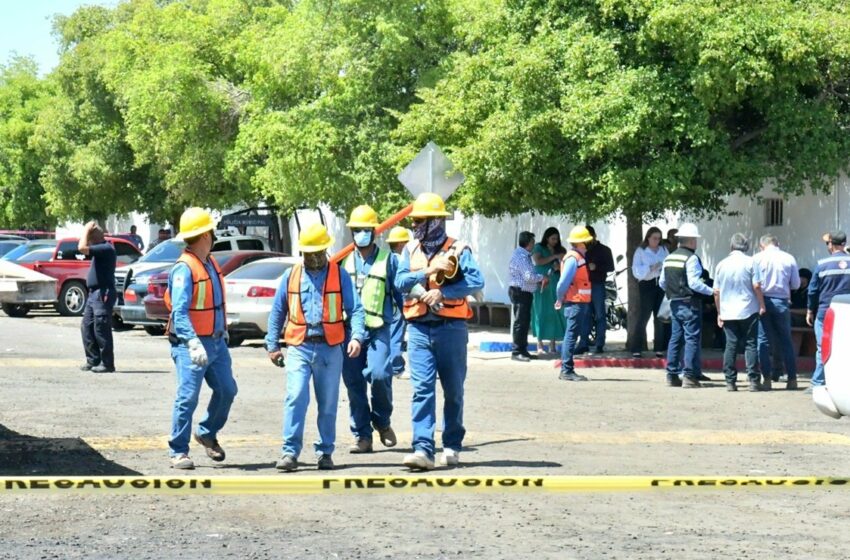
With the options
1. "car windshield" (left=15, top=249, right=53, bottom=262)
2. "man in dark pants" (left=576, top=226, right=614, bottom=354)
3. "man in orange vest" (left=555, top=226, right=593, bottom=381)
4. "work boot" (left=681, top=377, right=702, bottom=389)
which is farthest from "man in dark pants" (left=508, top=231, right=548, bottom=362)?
"car windshield" (left=15, top=249, right=53, bottom=262)

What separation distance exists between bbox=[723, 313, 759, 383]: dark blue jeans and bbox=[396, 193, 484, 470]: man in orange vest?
7.65 meters

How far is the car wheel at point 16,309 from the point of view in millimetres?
33719

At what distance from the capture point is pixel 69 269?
1289 inches

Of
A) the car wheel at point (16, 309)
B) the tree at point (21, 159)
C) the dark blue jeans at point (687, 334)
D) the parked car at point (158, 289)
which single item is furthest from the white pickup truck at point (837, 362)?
the tree at point (21, 159)

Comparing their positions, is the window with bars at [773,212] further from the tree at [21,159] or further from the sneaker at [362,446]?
the tree at [21,159]

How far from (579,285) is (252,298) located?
6348 millimetres

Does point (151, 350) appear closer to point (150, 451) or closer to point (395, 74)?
point (395, 74)

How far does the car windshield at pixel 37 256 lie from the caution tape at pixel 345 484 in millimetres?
23789

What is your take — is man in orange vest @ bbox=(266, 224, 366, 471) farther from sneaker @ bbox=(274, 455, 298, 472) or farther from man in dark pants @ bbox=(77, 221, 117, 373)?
man in dark pants @ bbox=(77, 221, 117, 373)

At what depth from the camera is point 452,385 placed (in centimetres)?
1087

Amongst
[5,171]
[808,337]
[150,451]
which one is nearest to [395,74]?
[808,337]

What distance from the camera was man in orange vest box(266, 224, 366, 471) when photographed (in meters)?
10.7

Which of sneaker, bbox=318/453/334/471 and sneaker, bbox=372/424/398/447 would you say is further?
sneaker, bbox=372/424/398/447

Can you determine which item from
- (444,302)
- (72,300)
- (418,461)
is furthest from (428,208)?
(72,300)
